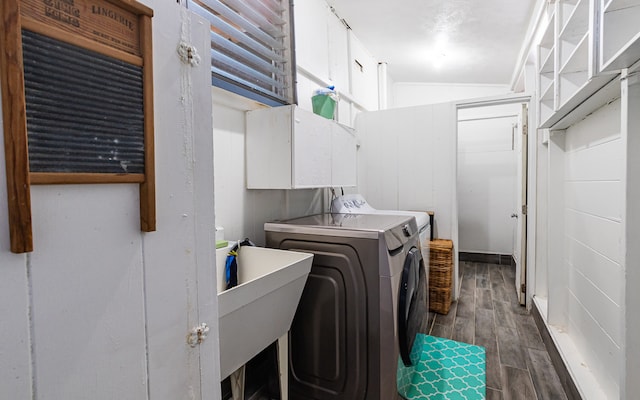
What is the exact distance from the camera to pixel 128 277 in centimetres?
63

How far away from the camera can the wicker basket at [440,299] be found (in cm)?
291

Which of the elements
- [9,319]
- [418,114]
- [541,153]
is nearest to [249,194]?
[9,319]

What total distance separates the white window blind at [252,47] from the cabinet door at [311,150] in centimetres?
24

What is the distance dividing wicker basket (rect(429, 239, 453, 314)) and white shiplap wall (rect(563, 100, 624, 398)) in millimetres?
868

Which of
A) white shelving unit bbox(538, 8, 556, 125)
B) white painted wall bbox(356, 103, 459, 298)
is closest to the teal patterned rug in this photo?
white painted wall bbox(356, 103, 459, 298)

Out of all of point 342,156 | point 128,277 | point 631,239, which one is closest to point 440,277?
point 342,156

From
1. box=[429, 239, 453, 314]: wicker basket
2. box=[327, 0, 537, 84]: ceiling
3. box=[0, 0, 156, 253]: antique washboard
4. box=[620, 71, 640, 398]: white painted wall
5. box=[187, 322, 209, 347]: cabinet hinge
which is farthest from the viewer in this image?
box=[429, 239, 453, 314]: wicker basket

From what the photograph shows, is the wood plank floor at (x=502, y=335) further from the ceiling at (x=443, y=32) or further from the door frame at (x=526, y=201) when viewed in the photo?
the ceiling at (x=443, y=32)

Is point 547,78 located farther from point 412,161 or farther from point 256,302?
point 256,302

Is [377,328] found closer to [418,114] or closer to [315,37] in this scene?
[315,37]

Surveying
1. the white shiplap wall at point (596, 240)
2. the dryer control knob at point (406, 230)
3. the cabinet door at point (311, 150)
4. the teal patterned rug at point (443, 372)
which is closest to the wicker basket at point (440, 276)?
the teal patterned rug at point (443, 372)

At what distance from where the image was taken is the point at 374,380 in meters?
1.48

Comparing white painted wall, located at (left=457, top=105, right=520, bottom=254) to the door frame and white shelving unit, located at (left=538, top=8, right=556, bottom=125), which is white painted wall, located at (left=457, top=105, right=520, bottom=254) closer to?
the door frame

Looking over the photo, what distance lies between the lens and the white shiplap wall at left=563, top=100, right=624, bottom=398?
58.6 inches
